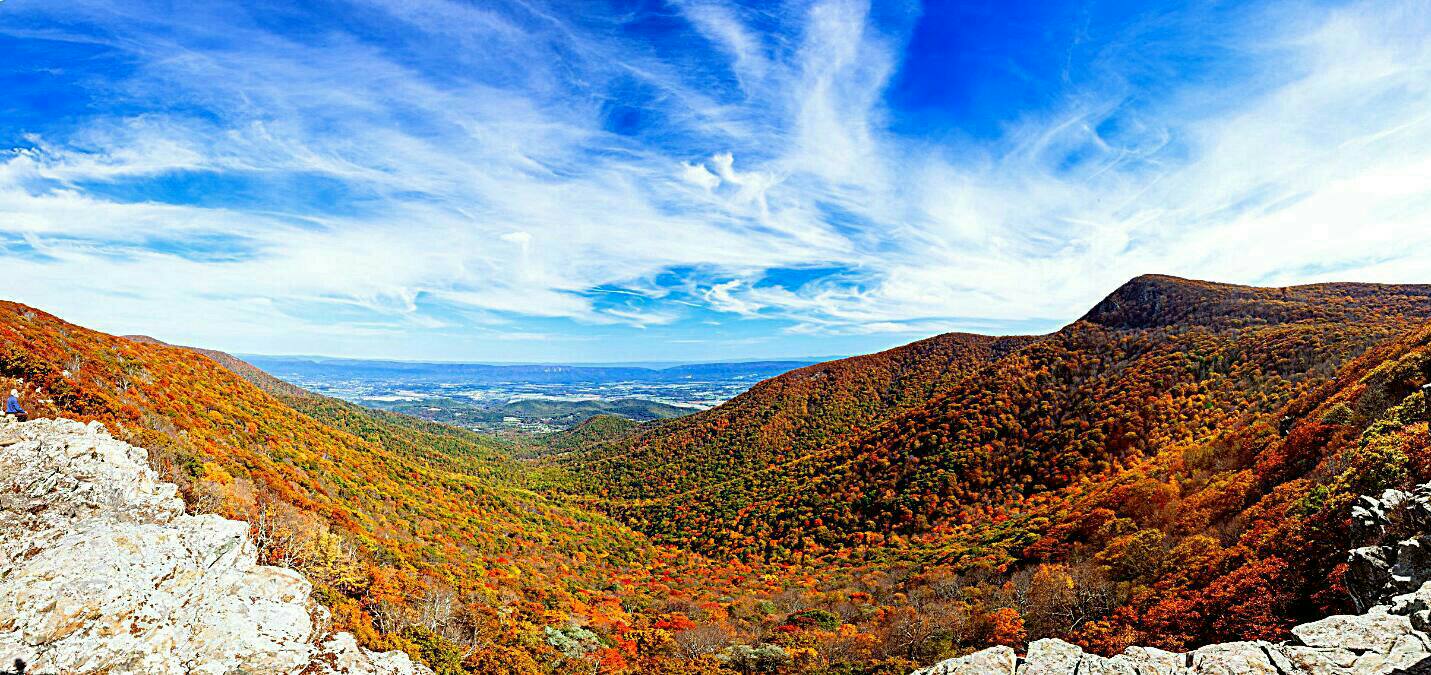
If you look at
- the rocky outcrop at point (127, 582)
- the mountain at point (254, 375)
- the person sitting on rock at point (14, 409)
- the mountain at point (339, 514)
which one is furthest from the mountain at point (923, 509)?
the mountain at point (254, 375)

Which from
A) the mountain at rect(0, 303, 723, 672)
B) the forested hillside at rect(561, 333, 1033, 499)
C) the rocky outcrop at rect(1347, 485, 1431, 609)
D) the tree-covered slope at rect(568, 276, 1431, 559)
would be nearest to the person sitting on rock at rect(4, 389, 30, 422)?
the mountain at rect(0, 303, 723, 672)

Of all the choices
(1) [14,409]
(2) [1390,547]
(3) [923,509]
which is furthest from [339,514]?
(3) [923,509]

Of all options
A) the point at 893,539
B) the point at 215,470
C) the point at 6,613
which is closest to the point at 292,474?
the point at 215,470

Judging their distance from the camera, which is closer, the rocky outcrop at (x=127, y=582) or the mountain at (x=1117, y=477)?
the rocky outcrop at (x=127, y=582)

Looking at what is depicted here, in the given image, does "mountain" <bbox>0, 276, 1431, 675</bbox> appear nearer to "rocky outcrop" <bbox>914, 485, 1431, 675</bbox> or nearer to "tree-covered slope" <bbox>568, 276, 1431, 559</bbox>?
"tree-covered slope" <bbox>568, 276, 1431, 559</bbox>

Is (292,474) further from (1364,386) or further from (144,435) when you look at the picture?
(1364,386)

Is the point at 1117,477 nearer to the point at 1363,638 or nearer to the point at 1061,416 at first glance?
the point at 1061,416

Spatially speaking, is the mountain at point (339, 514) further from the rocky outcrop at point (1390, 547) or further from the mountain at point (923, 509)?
the rocky outcrop at point (1390, 547)
